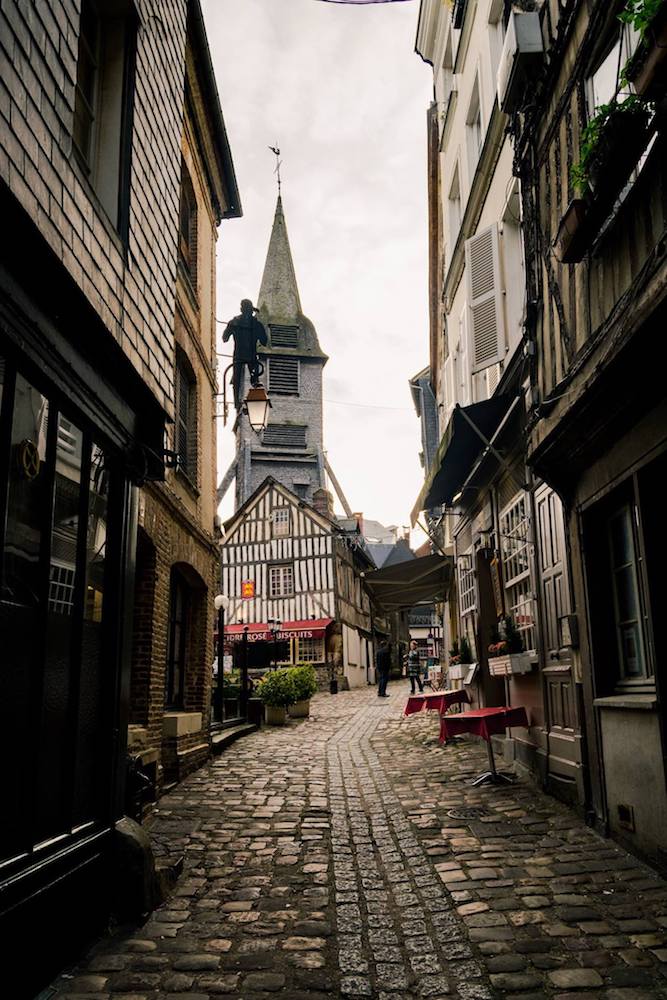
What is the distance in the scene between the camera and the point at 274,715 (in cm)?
1473

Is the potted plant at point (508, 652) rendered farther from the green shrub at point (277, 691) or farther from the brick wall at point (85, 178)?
the green shrub at point (277, 691)

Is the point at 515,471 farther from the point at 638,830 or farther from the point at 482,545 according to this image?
the point at 638,830

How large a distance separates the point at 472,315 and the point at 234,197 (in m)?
4.62

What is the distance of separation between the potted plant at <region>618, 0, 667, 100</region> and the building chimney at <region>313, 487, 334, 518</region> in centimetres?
2940

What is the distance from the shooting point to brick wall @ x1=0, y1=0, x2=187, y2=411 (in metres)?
3.49

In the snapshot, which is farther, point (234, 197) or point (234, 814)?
point (234, 197)

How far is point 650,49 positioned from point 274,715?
12.9 meters

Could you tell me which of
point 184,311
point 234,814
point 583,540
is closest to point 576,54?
point 583,540

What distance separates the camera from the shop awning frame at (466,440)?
839 cm

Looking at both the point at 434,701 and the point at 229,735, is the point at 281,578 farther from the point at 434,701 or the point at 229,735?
the point at 434,701

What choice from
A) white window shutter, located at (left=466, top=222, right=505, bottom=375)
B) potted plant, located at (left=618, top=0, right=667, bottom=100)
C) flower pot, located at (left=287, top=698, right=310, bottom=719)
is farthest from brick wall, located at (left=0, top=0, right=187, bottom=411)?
flower pot, located at (left=287, top=698, right=310, bottom=719)

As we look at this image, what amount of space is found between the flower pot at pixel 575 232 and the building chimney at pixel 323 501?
28143 millimetres

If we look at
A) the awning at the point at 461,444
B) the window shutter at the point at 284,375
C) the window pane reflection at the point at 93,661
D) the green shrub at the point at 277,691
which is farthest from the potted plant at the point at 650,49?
the window shutter at the point at 284,375

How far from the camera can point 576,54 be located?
18.7 feet
